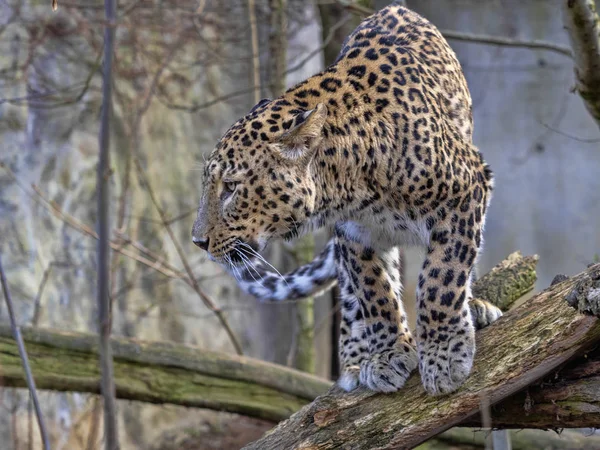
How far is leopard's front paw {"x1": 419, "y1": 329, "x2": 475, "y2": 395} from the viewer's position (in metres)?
3.84

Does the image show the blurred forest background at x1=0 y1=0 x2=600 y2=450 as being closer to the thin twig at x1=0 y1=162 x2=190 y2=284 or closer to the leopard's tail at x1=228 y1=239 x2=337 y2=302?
the thin twig at x1=0 y1=162 x2=190 y2=284

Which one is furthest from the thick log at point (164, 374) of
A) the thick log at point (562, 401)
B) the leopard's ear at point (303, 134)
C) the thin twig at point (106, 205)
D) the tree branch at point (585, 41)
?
the thin twig at point (106, 205)

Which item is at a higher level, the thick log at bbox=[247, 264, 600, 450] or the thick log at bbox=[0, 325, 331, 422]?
the thick log at bbox=[247, 264, 600, 450]

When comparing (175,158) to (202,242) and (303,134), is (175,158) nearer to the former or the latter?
(202,242)

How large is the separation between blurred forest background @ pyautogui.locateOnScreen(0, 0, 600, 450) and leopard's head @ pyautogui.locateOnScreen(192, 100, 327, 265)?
9.47 ft

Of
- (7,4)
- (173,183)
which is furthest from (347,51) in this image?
(173,183)

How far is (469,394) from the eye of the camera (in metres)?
3.82

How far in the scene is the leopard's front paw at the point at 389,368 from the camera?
4.15 m

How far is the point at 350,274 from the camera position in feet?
14.8

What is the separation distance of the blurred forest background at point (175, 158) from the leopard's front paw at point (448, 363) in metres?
3.29

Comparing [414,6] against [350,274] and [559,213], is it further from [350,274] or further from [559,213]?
[350,274]

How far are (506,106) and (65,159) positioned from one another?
265 inches

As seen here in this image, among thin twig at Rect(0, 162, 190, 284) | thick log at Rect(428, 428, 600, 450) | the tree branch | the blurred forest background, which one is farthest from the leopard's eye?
thick log at Rect(428, 428, 600, 450)

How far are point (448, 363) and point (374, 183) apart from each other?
3.09 feet
